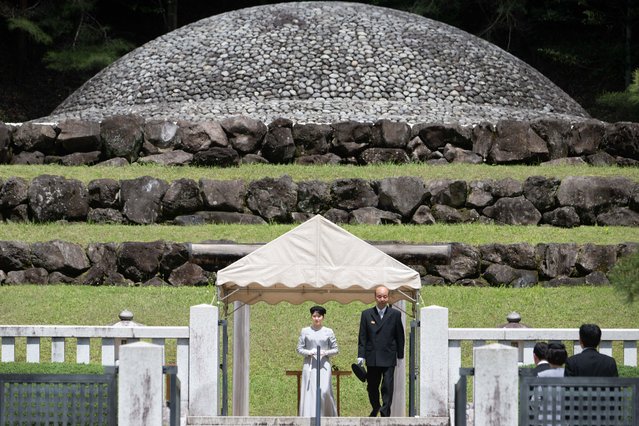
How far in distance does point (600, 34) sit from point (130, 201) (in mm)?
22944

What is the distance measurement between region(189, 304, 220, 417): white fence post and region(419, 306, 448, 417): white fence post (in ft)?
5.86

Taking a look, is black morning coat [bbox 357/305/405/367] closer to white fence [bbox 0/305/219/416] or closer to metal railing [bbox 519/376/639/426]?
white fence [bbox 0/305/219/416]

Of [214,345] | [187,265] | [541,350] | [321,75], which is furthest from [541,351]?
[321,75]

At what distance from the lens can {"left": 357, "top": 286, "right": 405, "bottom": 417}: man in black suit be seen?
37.3ft

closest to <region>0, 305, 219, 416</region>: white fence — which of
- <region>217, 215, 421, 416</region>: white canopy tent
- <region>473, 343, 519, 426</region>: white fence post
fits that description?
<region>217, 215, 421, 416</region>: white canopy tent

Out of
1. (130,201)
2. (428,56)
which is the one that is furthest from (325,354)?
(428,56)

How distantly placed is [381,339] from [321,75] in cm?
1495

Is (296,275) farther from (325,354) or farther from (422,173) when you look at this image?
(422,173)

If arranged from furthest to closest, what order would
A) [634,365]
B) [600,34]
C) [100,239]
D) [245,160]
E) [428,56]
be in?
[600,34]
[428,56]
[245,160]
[100,239]
[634,365]

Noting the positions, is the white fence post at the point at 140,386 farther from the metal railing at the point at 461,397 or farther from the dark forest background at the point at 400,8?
the dark forest background at the point at 400,8

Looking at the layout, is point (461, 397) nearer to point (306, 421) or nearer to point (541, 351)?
point (541, 351)

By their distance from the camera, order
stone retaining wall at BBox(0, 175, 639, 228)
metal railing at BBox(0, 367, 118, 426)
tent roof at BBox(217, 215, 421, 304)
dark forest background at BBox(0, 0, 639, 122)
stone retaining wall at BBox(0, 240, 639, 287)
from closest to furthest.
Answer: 1. metal railing at BBox(0, 367, 118, 426)
2. tent roof at BBox(217, 215, 421, 304)
3. stone retaining wall at BBox(0, 240, 639, 287)
4. stone retaining wall at BBox(0, 175, 639, 228)
5. dark forest background at BBox(0, 0, 639, 122)

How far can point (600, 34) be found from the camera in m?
38.0

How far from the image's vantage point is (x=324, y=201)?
18.7 meters
